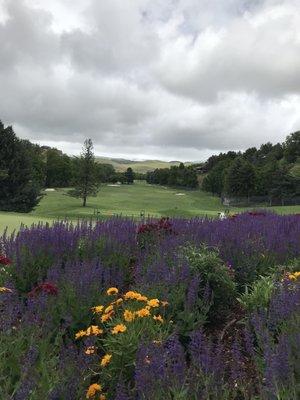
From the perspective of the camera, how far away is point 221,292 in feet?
19.6

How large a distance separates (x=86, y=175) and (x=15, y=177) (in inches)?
563

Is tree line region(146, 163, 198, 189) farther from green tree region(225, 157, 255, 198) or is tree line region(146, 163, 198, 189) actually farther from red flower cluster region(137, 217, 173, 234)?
red flower cluster region(137, 217, 173, 234)

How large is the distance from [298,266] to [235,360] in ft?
13.4

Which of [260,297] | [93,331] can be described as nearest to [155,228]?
[260,297]

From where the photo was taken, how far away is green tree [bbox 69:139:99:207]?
59938 mm

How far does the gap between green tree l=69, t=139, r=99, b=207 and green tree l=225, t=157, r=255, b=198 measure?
3043 cm

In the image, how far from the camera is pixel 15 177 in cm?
4731

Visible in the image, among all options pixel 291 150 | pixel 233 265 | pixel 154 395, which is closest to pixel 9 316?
pixel 154 395

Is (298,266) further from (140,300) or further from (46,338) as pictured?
(46,338)

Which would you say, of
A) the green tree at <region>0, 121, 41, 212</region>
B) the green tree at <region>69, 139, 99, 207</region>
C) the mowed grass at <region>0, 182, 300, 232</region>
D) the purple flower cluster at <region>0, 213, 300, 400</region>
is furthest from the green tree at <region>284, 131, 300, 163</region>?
the purple flower cluster at <region>0, 213, 300, 400</region>

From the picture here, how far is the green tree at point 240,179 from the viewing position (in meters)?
82.9

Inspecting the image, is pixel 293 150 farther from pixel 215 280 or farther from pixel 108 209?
pixel 215 280

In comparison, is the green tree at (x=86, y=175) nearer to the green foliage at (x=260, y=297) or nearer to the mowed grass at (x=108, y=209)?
the mowed grass at (x=108, y=209)

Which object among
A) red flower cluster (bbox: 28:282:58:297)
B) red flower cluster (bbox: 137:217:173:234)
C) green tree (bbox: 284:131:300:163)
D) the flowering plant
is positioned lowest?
the flowering plant
